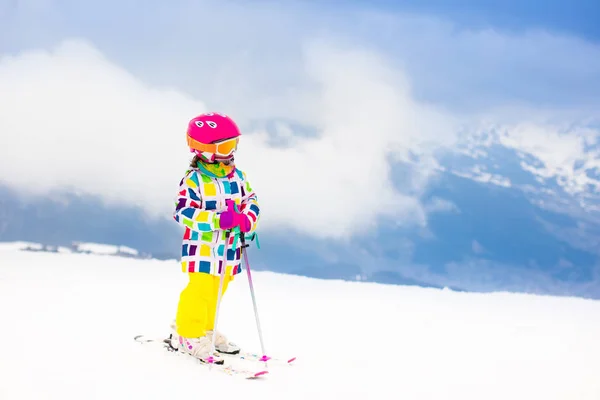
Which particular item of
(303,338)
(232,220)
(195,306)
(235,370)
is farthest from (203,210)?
(303,338)

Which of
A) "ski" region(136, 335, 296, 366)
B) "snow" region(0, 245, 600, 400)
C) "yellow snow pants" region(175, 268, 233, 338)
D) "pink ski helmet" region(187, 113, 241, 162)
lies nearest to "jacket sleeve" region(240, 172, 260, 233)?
"pink ski helmet" region(187, 113, 241, 162)

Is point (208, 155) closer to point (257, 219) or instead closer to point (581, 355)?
point (257, 219)

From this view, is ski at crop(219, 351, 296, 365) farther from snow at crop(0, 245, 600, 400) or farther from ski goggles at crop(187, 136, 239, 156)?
ski goggles at crop(187, 136, 239, 156)

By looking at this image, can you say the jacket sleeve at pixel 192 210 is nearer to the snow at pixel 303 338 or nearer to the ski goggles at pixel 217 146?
the ski goggles at pixel 217 146

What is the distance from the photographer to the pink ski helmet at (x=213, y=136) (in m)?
3.35

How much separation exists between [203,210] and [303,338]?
52.0 inches

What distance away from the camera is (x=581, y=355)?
417 centimetres

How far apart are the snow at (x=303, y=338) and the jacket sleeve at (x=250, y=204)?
30.9 inches

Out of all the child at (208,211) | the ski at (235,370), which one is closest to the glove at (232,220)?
the child at (208,211)

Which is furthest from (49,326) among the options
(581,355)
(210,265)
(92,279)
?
(581,355)

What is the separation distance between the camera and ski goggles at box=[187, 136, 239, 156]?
336cm

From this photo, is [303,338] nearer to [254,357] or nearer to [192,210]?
[254,357]

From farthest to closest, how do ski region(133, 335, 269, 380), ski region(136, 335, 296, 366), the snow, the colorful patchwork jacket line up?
1. ski region(136, 335, 296, 366)
2. the colorful patchwork jacket
3. ski region(133, 335, 269, 380)
4. the snow

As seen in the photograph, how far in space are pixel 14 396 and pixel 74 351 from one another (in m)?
0.72
